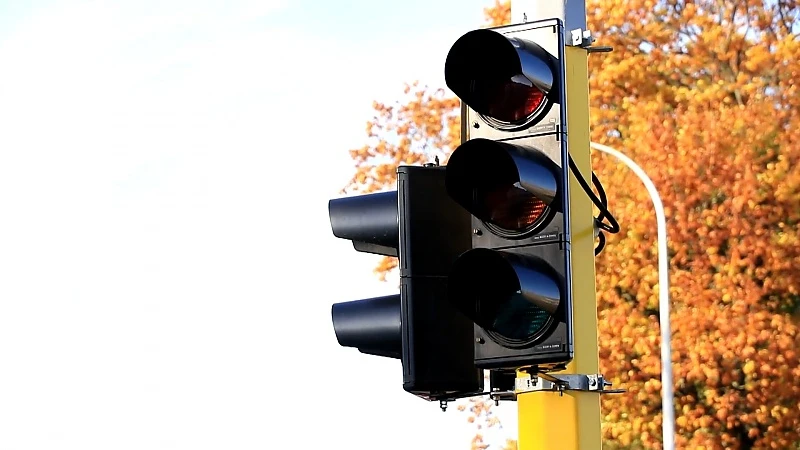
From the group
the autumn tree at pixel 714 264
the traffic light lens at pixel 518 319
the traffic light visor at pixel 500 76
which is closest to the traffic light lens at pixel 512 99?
the traffic light visor at pixel 500 76

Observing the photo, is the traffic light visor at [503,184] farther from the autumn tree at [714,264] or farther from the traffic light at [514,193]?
the autumn tree at [714,264]

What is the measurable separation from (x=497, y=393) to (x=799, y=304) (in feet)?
61.7

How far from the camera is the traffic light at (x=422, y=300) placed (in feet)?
17.2

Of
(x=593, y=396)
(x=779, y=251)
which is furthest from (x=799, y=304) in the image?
(x=593, y=396)

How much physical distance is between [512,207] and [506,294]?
1.05ft

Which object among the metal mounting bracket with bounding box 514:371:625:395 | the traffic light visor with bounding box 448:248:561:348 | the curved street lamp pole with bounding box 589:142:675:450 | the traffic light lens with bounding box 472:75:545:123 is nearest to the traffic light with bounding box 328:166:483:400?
the metal mounting bracket with bounding box 514:371:625:395

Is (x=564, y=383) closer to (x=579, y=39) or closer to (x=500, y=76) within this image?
(x=500, y=76)

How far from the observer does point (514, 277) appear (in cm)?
481

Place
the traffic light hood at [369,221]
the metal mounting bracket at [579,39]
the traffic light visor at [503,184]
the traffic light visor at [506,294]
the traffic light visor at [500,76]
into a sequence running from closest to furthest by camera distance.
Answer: the traffic light visor at [506,294] < the traffic light visor at [503,184] < the traffic light visor at [500,76] < the metal mounting bracket at [579,39] < the traffic light hood at [369,221]

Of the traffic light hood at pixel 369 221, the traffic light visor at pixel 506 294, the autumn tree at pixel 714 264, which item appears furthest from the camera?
the autumn tree at pixel 714 264

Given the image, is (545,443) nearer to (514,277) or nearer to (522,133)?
(514,277)

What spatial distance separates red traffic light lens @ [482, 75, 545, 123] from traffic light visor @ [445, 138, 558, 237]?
20cm

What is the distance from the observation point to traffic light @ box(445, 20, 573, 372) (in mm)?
4824

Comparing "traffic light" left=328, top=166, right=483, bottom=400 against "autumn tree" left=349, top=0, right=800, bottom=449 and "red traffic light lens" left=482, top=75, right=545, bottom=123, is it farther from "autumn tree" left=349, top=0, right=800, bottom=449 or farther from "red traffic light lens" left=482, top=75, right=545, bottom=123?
"autumn tree" left=349, top=0, right=800, bottom=449
